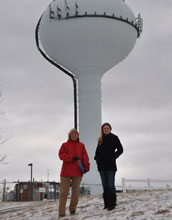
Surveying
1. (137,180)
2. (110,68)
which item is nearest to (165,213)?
(137,180)

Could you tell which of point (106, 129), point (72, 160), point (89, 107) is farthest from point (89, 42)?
point (72, 160)

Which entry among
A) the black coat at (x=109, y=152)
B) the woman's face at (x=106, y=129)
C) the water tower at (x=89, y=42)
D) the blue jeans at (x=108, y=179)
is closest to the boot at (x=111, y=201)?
the blue jeans at (x=108, y=179)

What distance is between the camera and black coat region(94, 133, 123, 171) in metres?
7.51

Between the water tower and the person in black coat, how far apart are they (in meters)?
13.2

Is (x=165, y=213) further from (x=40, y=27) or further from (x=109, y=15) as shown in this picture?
(x=40, y=27)

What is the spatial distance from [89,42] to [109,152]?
1451 centimetres

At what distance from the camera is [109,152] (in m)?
7.54

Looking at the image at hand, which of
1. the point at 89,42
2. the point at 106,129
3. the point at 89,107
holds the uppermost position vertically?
the point at 89,42

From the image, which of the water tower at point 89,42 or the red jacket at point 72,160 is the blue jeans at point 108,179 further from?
the water tower at point 89,42

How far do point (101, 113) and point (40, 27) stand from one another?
6665 mm

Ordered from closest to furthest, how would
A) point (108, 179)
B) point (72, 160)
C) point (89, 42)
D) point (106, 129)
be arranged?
point (72, 160) → point (108, 179) → point (106, 129) → point (89, 42)

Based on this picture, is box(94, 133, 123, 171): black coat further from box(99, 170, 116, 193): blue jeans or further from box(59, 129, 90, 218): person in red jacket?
box(59, 129, 90, 218): person in red jacket

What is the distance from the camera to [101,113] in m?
22.2

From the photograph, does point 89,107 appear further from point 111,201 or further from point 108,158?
point 108,158
